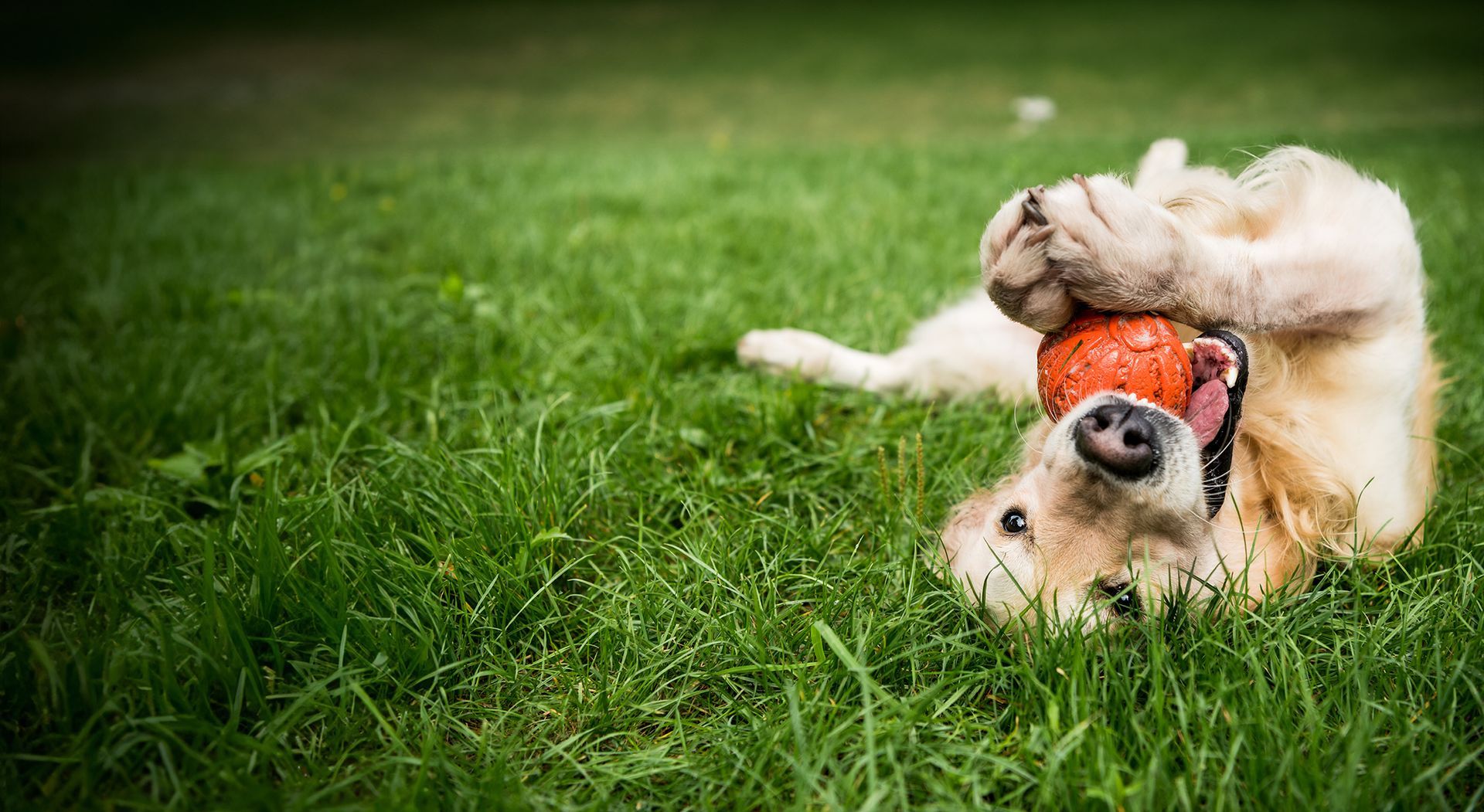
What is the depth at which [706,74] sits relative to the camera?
1509 centimetres

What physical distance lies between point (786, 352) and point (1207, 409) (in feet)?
4.42

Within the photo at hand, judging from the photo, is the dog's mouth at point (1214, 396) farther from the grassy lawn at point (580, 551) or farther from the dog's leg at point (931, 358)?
the dog's leg at point (931, 358)

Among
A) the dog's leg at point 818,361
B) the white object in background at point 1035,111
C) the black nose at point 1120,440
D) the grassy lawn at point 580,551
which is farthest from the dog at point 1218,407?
the white object in background at point 1035,111

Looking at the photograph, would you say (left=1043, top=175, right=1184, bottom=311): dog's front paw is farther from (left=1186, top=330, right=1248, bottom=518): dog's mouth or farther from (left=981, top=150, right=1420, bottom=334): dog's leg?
(left=1186, top=330, right=1248, bottom=518): dog's mouth

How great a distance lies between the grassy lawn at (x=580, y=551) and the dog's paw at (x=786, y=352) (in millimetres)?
119

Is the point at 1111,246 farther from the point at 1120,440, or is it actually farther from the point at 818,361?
the point at 818,361

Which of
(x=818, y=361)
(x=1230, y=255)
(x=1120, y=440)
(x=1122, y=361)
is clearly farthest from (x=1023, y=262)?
(x=818, y=361)

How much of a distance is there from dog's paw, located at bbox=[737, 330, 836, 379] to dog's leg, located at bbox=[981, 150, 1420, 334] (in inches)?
43.0

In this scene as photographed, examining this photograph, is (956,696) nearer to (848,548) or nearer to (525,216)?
(848,548)

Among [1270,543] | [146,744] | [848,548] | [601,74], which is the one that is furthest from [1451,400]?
[601,74]

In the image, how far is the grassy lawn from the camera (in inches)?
53.4

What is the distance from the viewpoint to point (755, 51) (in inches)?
652

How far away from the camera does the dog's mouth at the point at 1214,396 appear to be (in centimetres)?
171

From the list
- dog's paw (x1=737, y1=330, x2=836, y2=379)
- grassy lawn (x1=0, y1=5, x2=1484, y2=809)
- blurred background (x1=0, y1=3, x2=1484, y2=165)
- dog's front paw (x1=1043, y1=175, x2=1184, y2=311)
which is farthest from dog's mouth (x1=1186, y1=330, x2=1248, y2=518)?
blurred background (x1=0, y1=3, x2=1484, y2=165)
